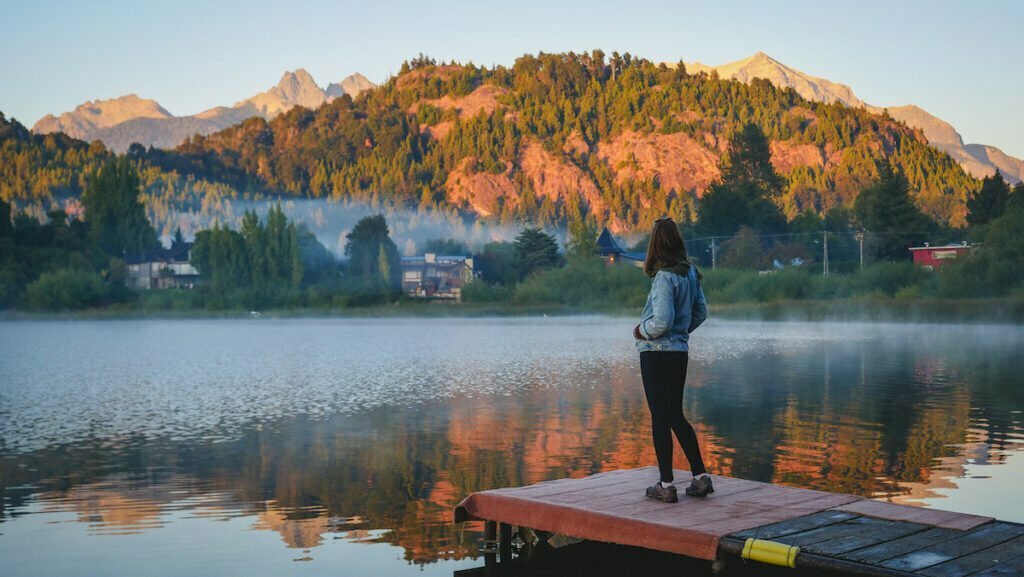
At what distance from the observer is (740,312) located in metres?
88.6

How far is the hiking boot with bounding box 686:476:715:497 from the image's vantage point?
10.2 meters

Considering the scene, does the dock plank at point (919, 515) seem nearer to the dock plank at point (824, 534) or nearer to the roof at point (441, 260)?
the dock plank at point (824, 534)

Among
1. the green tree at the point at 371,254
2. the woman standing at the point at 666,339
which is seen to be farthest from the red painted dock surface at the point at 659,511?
the green tree at the point at 371,254

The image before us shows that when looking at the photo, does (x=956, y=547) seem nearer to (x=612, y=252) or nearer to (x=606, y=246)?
(x=612, y=252)

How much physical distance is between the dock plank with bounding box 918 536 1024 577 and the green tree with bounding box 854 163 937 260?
321 ft

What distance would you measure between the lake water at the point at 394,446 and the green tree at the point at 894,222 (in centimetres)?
6410

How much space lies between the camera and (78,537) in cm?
1175

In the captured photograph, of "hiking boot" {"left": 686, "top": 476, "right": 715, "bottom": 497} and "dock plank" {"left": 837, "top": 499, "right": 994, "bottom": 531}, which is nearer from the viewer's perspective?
"dock plank" {"left": 837, "top": 499, "right": 994, "bottom": 531}

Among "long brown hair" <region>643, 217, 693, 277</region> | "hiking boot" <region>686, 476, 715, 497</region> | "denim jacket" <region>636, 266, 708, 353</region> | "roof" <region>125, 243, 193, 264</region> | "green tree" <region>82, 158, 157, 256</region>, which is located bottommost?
"hiking boot" <region>686, 476, 715, 497</region>

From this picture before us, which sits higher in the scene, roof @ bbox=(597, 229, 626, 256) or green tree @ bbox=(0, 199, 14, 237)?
green tree @ bbox=(0, 199, 14, 237)

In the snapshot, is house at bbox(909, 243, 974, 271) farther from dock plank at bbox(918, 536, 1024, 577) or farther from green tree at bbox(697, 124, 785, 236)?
dock plank at bbox(918, 536, 1024, 577)

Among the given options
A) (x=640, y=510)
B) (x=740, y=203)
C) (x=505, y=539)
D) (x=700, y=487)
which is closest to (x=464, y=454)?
(x=505, y=539)

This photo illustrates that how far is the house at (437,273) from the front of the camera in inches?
6791

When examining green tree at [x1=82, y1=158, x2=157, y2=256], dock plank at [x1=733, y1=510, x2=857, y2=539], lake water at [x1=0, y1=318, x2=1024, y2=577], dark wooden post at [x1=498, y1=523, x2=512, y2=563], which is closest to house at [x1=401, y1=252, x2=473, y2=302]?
green tree at [x1=82, y1=158, x2=157, y2=256]
